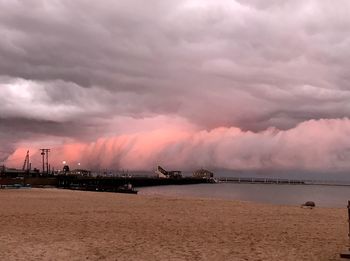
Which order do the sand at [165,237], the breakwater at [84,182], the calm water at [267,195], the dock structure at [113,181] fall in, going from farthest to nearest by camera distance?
1. the dock structure at [113,181]
2. the breakwater at [84,182]
3. the calm water at [267,195]
4. the sand at [165,237]

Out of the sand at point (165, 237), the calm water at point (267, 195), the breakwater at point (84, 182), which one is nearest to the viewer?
the sand at point (165, 237)

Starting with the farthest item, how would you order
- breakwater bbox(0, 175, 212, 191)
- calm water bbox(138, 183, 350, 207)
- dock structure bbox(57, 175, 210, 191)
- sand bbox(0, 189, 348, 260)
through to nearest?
dock structure bbox(57, 175, 210, 191) → breakwater bbox(0, 175, 212, 191) → calm water bbox(138, 183, 350, 207) → sand bbox(0, 189, 348, 260)

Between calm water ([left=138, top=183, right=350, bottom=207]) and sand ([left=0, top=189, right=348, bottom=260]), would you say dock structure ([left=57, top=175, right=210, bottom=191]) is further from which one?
sand ([left=0, top=189, right=348, bottom=260])

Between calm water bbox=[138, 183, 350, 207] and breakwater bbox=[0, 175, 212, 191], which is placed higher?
breakwater bbox=[0, 175, 212, 191]

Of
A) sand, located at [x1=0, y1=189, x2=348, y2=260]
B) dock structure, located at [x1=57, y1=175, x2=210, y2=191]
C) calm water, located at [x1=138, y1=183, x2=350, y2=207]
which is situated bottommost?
calm water, located at [x1=138, y1=183, x2=350, y2=207]

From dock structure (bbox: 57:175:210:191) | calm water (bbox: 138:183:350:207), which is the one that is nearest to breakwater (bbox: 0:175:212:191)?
dock structure (bbox: 57:175:210:191)

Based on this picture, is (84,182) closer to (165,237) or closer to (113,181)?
(113,181)

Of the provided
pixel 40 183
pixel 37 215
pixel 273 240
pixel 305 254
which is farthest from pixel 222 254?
pixel 40 183

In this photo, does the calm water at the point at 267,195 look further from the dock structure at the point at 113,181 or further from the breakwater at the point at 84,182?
the dock structure at the point at 113,181

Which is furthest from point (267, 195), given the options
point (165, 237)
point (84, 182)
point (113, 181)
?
point (165, 237)

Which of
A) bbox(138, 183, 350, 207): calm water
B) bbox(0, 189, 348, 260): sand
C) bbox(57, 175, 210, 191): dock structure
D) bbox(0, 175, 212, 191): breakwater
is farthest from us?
bbox(57, 175, 210, 191): dock structure

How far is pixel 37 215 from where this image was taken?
23.2 metres

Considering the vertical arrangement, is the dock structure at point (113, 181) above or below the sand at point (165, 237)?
below

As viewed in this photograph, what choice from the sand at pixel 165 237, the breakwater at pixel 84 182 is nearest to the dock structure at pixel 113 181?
Result: the breakwater at pixel 84 182
